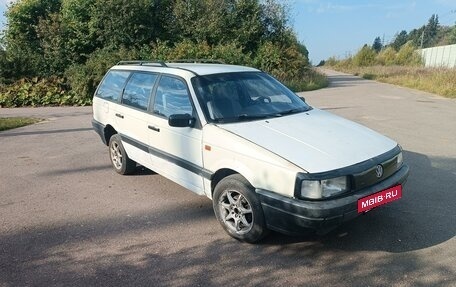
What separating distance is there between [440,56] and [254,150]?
48951 mm

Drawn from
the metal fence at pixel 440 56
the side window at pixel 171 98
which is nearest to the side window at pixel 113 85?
the side window at pixel 171 98

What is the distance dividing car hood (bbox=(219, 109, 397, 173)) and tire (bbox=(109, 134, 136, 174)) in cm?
247

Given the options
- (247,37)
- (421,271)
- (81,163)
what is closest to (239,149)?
(421,271)

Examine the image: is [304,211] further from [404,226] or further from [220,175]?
[404,226]

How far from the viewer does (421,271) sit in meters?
3.39

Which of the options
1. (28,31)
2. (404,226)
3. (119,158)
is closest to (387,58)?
(28,31)

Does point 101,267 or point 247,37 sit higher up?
point 247,37

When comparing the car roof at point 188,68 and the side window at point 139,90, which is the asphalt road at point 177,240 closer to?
the side window at point 139,90

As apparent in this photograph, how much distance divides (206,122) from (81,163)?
3.76 metres

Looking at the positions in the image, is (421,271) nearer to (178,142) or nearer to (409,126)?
(178,142)

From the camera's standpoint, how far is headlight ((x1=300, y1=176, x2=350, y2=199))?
11.0 feet

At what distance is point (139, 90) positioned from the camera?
18.1 feet

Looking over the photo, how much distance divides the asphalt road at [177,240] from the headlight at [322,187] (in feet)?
2.19

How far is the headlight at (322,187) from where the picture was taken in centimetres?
336
